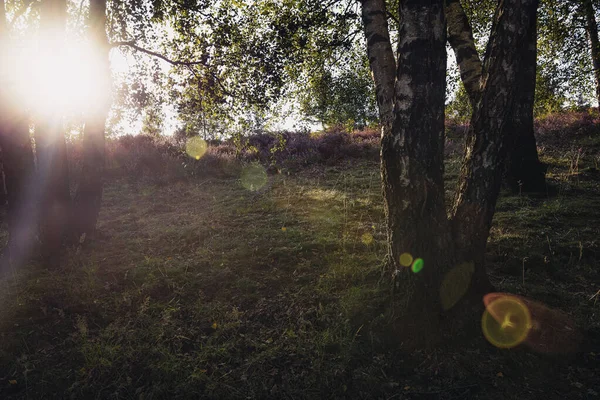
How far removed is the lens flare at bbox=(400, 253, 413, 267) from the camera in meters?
3.26

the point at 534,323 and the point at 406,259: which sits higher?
the point at 406,259

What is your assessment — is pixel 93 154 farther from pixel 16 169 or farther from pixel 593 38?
pixel 593 38

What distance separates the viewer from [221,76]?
24.0 feet

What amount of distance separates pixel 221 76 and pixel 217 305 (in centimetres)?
516

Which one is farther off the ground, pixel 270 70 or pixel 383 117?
pixel 270 70

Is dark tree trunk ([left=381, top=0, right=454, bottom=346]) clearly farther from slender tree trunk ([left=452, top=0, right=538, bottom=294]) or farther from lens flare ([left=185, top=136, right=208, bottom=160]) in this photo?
lens flare ([left=185, top=136, right=208, bottom=160])

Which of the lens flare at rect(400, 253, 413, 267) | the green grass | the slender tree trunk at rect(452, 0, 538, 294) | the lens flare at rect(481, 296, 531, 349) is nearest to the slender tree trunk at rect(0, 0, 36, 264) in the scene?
the green grass

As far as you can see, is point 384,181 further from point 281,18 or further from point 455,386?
point 281,18

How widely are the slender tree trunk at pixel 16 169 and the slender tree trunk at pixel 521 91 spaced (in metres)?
7.75

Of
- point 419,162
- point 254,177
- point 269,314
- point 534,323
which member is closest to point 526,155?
point 534,323

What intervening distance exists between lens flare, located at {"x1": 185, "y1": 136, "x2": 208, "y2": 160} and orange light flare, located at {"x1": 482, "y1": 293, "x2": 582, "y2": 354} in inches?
518

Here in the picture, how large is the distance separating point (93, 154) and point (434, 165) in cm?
594

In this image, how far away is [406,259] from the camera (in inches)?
130

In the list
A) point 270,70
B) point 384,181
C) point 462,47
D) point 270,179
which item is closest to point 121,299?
point 384,181
